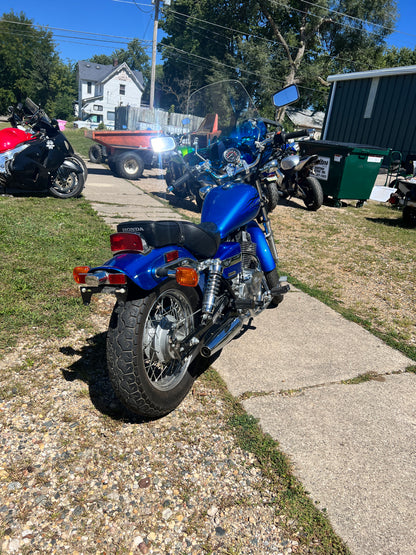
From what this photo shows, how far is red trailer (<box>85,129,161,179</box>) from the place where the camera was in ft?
36.2

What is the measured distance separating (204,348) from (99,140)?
10.1m

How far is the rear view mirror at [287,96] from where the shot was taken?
370 cm

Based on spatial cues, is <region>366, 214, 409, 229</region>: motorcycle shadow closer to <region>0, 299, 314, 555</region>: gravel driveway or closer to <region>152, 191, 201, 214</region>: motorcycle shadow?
<region>152, 191, 201, 214</region>: motorcycle shadow

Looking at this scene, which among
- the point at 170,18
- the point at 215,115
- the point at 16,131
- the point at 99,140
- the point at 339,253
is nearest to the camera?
the point at 215,115

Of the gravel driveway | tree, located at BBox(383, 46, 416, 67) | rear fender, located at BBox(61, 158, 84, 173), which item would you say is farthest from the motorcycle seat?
tree, located at BBox(383, 46, 416, 67)

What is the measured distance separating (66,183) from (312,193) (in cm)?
509

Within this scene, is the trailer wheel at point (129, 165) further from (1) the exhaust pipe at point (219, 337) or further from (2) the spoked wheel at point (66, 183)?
(1) the exhaust pipe at point (219, 337)

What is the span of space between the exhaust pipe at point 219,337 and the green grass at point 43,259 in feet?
4.33

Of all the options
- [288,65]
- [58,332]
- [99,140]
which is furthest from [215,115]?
[288,65]

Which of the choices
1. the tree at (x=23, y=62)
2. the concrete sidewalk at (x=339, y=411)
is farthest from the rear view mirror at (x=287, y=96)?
the tree at (x=23, y=62)

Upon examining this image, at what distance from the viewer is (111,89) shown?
56.8 m

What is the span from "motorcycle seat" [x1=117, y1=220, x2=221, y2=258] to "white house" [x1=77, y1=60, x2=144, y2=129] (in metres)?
56.5

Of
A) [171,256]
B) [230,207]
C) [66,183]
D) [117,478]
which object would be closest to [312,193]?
[66,183]

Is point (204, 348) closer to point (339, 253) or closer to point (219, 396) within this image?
point (219, 396)
